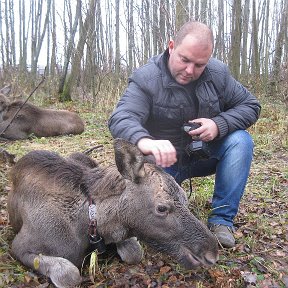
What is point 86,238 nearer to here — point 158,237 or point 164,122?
point 158,237

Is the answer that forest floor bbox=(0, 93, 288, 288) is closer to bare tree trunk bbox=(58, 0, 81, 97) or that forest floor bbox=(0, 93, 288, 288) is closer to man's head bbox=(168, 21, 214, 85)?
man's head bbox=(168, 21, 214, 85)

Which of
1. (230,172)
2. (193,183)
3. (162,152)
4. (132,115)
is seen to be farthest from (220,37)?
(162,152)

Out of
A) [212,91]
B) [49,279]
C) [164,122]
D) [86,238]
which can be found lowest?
[49,279]

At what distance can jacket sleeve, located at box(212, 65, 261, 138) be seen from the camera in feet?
14.8

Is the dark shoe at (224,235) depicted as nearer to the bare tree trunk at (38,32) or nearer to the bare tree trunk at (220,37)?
the bare tree trunk at (220,37)

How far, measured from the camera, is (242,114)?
4668mm

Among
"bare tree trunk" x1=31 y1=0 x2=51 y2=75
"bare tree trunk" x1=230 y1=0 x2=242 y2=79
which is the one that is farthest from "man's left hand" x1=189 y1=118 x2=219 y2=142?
"bare tree trunk" x1=31 y1=0 x2=51 y2=75

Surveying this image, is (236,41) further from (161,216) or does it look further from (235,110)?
(161,216)

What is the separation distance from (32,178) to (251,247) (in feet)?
7.30

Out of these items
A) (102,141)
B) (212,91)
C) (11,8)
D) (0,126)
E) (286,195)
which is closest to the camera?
(212,91)

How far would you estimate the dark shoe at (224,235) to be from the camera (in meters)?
4.34

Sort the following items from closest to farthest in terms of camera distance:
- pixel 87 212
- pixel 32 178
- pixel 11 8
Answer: pixel 87 212, pixel 32 178, pixel 11 8

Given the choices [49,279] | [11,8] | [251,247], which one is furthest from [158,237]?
[11,8]

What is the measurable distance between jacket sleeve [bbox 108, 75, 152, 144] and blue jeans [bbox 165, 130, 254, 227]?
2.83 feet
